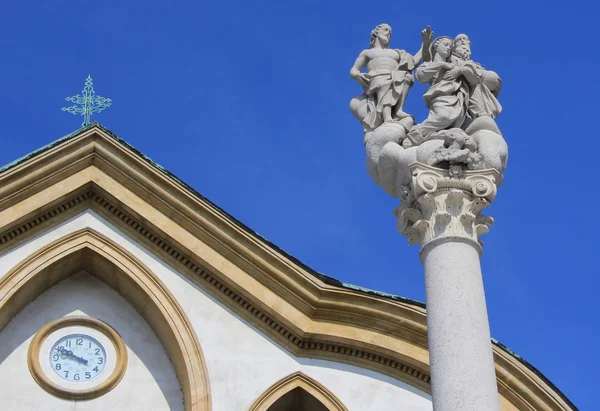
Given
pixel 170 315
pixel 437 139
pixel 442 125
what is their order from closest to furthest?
1. pixel 437 139
2. pixel 442 125
3. pixel 170 315

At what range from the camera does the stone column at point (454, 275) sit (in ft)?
37.2

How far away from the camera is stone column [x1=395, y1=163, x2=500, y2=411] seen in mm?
11328

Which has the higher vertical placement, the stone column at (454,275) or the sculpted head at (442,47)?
the sculpted head at (442,47)

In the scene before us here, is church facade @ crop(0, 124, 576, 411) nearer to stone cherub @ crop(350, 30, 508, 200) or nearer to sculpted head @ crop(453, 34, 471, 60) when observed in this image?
stone cherub @ crop(350, 30, 508, 200)

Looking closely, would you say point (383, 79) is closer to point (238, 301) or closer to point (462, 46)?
point (462, 46)

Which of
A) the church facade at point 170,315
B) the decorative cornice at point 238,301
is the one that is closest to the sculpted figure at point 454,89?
the church facade at point 170,315

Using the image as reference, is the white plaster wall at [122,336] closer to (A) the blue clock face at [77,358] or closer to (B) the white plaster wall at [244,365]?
(B) the white plaster wall at [244,365]

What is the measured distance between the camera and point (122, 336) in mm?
17641

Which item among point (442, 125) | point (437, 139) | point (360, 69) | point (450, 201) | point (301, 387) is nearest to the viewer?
point (450, 201)

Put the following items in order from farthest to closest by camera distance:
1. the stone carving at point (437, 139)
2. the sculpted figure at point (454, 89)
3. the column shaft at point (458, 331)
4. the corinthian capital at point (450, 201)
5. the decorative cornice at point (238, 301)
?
the decorative cornice at point (238, 301) < the sculpted figure at point (454, 89) < the stone carving at point (437, 139) < the corinthian capital at point (450, 201) < the column shaft at point (458, 331)

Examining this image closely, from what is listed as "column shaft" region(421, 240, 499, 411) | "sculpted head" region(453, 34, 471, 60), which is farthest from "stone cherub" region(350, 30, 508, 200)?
"column shaft" region(421, 240, 499, 411)

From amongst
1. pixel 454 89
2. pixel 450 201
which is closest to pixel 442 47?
pixel 454 89

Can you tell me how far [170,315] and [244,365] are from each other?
3.50ft

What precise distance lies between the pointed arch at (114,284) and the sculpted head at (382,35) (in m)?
4.59
